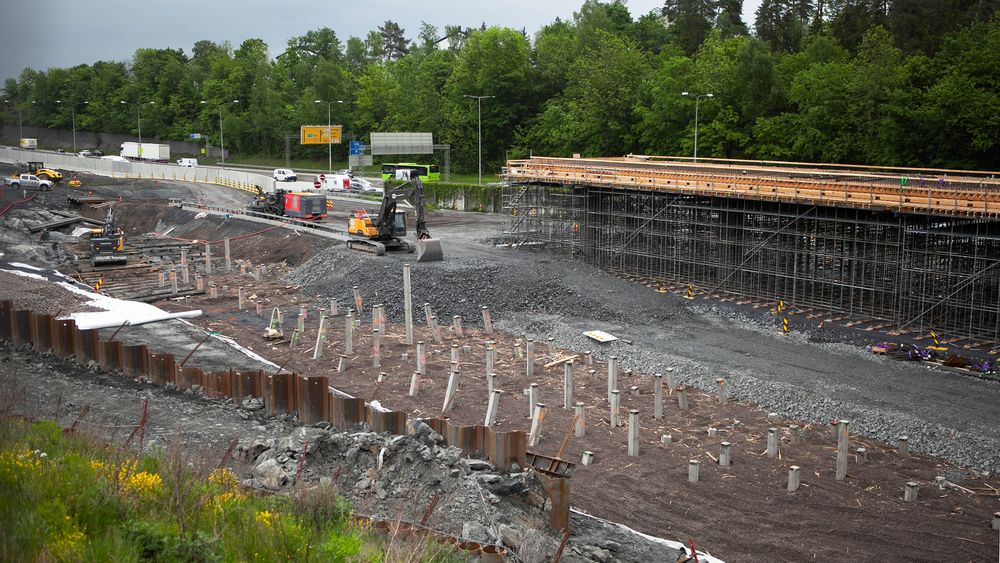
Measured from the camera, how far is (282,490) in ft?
45.3

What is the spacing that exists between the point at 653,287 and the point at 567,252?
7909mm

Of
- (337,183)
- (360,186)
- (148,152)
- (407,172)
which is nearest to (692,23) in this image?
(407,172)

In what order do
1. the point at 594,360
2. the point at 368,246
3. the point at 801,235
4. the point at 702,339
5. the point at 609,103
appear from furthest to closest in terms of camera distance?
the point at 609,103
the point at 368,246
the point at 801,235
the point at 702,339
the point at 594,360

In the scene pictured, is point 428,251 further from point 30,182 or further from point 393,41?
point 393,41

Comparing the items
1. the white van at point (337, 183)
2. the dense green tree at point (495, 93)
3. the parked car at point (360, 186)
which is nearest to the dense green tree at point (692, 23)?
the dense green tree at point (495, 93)

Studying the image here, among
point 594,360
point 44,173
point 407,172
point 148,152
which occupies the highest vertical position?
point 148,152

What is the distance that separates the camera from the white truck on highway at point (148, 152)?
311ft

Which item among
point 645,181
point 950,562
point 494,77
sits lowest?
point 950,562

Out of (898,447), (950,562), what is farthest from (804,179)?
(950,562)

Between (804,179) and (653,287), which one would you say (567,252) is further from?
(804,179)

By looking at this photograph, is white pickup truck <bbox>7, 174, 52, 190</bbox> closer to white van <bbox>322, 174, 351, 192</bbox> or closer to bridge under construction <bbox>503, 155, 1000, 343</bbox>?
white van <bbox>322, 174, 351, 192</bbox>

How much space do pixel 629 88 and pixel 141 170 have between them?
44111 millimetres

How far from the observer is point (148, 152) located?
95.6 metres

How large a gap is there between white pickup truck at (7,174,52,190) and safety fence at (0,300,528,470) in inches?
1741
